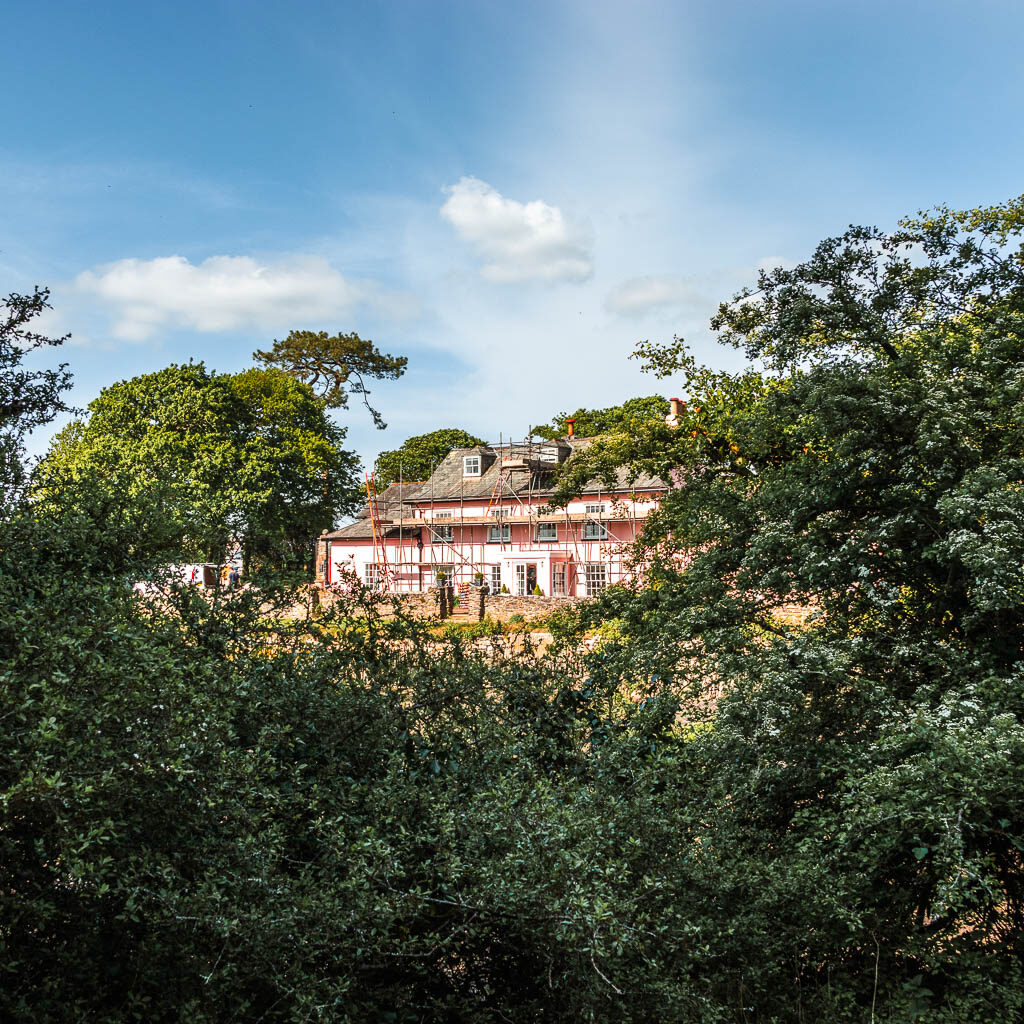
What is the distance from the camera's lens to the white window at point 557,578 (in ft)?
159

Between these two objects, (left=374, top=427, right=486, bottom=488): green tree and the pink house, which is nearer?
the pink house

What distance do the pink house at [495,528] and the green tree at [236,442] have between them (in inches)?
165

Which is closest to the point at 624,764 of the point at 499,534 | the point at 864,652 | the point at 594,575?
the point at 864,652

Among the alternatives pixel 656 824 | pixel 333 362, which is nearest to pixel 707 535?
pixel 656 824

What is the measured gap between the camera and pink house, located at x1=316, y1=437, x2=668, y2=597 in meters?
47.3

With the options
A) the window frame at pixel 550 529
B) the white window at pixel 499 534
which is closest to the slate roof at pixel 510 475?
the window frame at pixel 550 529

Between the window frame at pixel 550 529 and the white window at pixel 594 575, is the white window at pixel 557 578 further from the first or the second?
the white window at pixel 594 575

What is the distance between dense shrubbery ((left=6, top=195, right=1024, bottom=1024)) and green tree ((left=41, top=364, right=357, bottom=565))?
20.1m

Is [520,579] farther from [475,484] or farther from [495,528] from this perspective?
[475,484]

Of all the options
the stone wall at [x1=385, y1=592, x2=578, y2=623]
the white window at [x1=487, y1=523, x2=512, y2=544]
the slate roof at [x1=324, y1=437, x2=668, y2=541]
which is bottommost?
the stone wall at [x1=385, y1=592, x2=578, y2=623]

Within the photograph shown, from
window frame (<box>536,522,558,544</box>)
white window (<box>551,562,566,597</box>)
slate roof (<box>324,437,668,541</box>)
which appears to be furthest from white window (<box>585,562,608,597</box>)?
slate roof (<box>324,437,668,541</box>)

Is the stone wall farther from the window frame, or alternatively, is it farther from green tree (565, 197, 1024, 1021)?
green tree (565, 197, 1024, 1021)

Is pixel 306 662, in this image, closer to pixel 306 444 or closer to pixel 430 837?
pixel 430 837

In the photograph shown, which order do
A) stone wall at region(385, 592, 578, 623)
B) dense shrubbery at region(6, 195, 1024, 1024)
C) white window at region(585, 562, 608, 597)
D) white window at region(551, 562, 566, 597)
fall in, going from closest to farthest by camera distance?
dense shrubbery at region(6, 195, 1024, 1024) → stone wall at region(385, 592, 578, 623) → white window at region(585, 562, 608, 597) → white window at region(551, 562, 566, 597)
